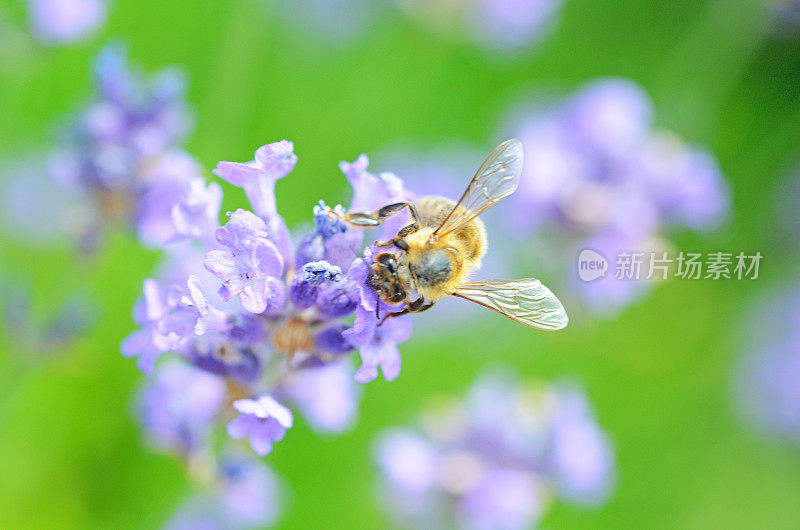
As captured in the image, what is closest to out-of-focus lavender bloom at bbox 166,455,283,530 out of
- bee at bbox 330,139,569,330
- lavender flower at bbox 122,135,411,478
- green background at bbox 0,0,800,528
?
lavender flower at bbox 122,135,411,478

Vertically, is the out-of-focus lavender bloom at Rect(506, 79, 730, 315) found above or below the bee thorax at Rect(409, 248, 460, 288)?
above

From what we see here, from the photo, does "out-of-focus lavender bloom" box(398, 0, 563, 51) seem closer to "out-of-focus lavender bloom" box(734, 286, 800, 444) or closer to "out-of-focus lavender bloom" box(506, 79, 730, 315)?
"out-of-focus lavender bloom" box(506, 79, 730, 315)

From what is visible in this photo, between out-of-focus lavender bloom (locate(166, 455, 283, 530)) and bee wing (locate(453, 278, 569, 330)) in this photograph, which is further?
out-of-focus lavender bloom (locate(166, 455, 283, 530))

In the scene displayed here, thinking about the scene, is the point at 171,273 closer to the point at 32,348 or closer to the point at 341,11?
the point at 32,348

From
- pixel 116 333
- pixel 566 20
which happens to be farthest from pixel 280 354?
pixel 566 20

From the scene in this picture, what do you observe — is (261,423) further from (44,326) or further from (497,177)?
(44,326)
